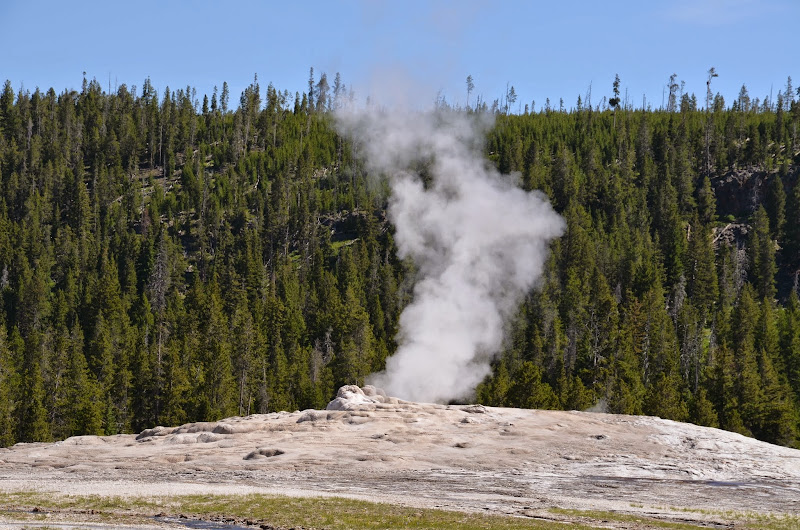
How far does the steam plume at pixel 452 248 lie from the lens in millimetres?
91938

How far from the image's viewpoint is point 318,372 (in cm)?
12462

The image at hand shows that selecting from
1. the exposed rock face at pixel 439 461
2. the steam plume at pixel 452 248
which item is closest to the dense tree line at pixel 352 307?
the steam plume at pixel 452 248

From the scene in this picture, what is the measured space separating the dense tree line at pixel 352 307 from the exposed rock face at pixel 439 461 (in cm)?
2794

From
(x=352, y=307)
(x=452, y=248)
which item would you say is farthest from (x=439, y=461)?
(x=352, y=307)

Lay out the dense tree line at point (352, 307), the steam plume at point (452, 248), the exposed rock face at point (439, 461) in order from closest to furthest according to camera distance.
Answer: the exposed rock face at point (439, 461)
the steam plume at point (452, 248)
the dense tree line at point (352, 307)

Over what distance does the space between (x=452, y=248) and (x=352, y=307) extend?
32046mm

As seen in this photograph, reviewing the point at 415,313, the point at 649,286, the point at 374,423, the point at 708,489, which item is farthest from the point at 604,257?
the point at 708,489

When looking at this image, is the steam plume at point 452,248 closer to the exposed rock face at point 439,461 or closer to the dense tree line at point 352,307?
the dense tree line at point 352,307

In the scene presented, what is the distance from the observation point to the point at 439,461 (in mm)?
58438

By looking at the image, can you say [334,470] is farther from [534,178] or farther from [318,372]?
[534,178]

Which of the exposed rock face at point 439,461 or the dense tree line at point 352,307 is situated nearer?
the exposed rock face at point 439,461

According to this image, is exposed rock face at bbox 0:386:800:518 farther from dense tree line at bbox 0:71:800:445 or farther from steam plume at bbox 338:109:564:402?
dense tree line at bbox 0:71:800:445

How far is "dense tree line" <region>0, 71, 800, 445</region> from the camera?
335ft

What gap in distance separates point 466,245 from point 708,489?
6467 cm
